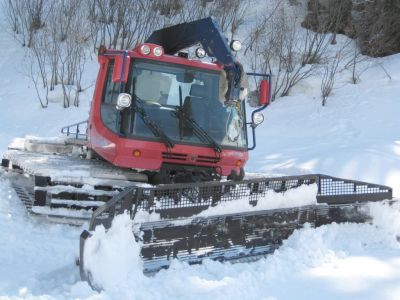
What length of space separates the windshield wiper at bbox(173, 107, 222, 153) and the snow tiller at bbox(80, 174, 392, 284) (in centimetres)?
136

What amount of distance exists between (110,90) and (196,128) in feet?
4.17

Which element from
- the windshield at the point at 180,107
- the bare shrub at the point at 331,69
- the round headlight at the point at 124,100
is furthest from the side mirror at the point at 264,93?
the bare shrub at the point at 331,69

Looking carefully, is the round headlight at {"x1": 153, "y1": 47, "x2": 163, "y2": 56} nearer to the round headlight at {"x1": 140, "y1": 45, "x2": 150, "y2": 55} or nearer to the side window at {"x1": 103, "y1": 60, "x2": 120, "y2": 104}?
the round headlight at {"x1": 140, "y1": 45, "x2": 150, "y2": 55}

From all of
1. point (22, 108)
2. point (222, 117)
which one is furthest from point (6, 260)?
point (22, 108)

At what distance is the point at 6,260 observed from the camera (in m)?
4.66

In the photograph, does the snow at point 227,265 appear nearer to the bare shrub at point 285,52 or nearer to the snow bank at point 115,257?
the snow bank at point 115,257

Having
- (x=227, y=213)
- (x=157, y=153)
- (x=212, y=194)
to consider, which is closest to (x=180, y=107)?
(x=157, y=153)

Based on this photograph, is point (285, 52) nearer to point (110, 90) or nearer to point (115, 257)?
point (110, 90)

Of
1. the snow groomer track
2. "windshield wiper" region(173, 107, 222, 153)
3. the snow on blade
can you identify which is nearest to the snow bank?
the snow on blade

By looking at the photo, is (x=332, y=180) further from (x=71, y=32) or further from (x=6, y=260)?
(x=71, y=32)

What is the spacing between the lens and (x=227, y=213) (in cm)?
468

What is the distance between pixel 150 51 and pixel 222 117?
3.93ft

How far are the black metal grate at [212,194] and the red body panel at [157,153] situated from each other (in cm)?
115

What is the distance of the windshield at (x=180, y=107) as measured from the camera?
20.3ft
